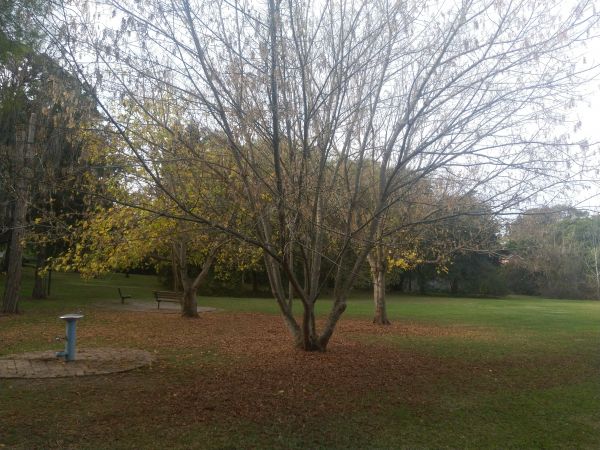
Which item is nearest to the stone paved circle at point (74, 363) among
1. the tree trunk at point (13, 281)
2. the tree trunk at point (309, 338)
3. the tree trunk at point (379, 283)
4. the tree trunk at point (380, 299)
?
the tree trunk at point (309, 338)

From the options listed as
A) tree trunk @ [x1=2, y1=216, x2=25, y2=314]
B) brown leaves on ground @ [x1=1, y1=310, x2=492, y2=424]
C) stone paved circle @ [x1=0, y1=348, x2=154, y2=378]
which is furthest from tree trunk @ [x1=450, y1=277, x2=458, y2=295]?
stone paved circle @ [x1=0, y1=348, x2=154, y2=378]

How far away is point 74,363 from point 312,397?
4.33m

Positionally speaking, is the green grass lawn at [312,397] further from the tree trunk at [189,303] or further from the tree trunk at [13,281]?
the tree trunk at [189,303]

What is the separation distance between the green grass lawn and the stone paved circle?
14.4 inches

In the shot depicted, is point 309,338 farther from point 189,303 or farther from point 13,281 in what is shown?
point 13,281

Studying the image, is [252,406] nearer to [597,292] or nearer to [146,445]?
[146,445]

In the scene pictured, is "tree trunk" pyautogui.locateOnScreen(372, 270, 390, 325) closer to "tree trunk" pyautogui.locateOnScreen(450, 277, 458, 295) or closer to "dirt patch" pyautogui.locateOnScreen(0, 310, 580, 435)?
"dirt patch" pyautogui.locateOnScreen(0, 310, 580, 435)

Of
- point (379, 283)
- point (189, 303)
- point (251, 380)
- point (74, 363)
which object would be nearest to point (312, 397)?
point (251, 380)

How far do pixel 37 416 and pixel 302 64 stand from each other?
592 cm

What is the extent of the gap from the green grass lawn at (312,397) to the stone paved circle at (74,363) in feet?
1.20

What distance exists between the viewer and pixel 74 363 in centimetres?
930

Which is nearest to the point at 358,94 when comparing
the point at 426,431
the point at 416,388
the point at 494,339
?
the point at 416,388

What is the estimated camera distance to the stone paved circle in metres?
8.46

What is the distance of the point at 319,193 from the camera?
9.08m
